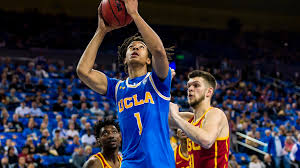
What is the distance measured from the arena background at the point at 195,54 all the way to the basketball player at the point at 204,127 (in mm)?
6504

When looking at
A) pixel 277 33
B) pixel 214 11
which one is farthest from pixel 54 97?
pixel 277 33

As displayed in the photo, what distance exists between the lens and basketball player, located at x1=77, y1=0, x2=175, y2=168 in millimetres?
3158

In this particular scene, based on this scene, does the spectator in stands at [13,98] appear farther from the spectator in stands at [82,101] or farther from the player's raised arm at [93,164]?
the player's raised arm at [93,164]

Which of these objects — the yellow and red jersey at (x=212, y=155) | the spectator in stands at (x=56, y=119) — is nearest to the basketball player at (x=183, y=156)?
the yellow and red jersey at (x=212, y=155)

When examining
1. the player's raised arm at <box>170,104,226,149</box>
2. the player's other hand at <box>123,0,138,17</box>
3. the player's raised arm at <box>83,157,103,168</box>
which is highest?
the player's other hand at <box>123,0,138,17</box>

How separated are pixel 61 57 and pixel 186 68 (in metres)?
6.17

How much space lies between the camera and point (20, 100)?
43.0ft

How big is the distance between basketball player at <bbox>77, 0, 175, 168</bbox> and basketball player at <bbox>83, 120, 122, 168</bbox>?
1.62 m

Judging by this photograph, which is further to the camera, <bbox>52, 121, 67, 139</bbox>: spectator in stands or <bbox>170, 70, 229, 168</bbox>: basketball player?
<bbox>52, 121, 67, 139</bbox>: spectator in stands

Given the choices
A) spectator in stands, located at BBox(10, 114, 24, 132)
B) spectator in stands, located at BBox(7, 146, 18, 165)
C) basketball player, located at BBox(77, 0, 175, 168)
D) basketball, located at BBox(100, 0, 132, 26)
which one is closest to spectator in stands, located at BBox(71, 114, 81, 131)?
spectator in stands, located at BBox(10, 114, 24, 132)

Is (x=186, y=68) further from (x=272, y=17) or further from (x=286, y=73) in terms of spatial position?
(x=272, y=17)

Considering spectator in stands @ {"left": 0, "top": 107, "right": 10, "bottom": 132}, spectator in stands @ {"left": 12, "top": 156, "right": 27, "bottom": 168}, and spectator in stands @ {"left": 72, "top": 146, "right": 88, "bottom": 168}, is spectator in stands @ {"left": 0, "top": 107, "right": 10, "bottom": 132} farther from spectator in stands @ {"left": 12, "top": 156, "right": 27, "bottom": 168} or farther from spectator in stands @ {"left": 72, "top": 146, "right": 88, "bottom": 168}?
spectator in stands @ {"left": 72, "top": 146, "right": 88, "bottom": 168}

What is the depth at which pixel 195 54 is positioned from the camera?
22531mm

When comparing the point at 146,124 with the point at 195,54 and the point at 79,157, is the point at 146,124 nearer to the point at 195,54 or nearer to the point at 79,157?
the point at 79,157
